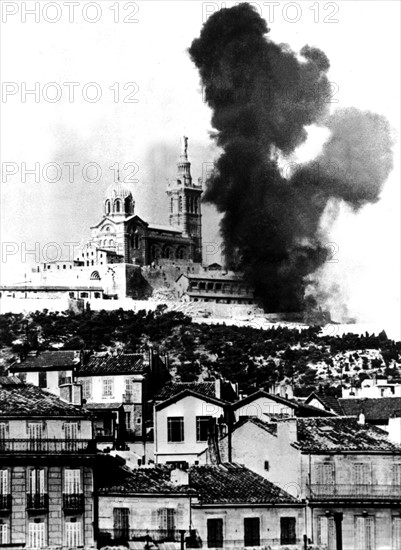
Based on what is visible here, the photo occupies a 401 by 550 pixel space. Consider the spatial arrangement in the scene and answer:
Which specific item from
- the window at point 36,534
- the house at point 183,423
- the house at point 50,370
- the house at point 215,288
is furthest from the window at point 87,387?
the house at point 215,288

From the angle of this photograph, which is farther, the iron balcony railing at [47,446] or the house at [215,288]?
the house at [215,288]

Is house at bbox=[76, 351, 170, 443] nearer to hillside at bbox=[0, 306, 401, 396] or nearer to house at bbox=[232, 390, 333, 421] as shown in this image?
house at bbox=[232, 390, 333, 421]

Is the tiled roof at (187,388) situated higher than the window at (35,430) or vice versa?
the tiled roof at (187,388)

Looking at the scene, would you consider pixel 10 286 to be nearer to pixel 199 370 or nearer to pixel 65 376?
pixel 199 370

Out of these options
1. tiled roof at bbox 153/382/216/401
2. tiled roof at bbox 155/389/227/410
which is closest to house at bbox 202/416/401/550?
tiled roof at bbox 155/389/227/410

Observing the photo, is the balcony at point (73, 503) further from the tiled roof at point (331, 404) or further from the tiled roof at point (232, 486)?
the tiled roof at point (331, 404)
